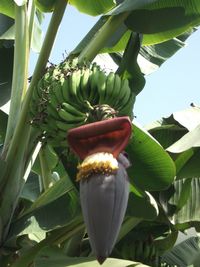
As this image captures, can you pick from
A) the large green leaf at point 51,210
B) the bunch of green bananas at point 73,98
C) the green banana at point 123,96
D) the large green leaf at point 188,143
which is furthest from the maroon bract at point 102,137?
the large green leaf at point 51,210

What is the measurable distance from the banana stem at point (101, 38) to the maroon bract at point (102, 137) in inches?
22.4

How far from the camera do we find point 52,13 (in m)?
1.54

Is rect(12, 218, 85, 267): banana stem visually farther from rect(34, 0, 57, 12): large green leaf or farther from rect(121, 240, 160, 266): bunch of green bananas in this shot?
rect(34, 0, 57, 12): large green leaf

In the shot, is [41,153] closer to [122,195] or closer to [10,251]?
[10,251]

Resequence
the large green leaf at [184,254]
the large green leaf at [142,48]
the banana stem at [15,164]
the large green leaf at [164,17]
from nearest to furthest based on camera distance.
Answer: the banana stem at [15,164], the large green leaf at [164,17], the large green leaf at [142,48], the large green leaf at [184,254]

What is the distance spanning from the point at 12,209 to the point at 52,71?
373 millimetres

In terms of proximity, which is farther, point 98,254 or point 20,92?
point 20,92

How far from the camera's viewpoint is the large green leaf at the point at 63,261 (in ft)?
4.19

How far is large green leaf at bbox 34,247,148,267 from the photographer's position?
50.3 inches

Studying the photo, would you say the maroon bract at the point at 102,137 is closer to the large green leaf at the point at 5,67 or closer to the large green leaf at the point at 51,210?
the large green leaf at the point at 51,210

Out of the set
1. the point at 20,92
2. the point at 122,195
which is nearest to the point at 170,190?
the point at 20,92

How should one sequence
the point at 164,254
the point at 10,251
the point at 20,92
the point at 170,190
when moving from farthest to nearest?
the point at 164,254 → the point at 170,190 → the point at 20,92 → the point at 10,251

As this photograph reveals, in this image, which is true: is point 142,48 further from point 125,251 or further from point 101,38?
point 125,251

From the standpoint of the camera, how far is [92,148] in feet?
3.03
